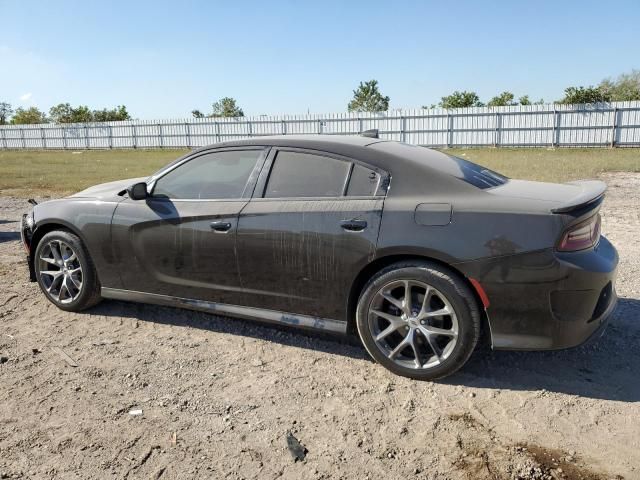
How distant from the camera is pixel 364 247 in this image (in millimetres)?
3373

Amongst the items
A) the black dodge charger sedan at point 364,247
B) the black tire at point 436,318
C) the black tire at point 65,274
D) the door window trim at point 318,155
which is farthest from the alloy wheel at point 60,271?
the black tire at point 436,318

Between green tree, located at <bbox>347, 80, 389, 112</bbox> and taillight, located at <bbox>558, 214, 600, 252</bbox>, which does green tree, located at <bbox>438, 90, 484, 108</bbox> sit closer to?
green tree, located at <bbox>347, 80, 389, 112</bbox>

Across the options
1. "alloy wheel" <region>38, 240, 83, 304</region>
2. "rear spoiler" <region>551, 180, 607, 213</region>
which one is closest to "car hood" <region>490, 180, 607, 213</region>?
"rear spoiler" <region>551, 180, 607, 213</region>

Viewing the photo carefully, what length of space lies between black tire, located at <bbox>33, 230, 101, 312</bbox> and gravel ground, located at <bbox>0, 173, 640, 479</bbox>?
0.24m

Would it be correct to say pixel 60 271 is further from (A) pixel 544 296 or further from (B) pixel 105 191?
(A) pixel 544 296

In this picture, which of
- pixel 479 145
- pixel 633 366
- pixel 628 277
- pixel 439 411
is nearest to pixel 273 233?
pixel 439 411

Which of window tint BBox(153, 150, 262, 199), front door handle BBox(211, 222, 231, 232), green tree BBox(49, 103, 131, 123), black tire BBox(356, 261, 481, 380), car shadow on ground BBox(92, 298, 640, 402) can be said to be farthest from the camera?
green tree BBox(49, 103, 131, 123)

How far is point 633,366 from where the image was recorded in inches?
138

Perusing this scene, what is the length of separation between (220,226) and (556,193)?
7.53ft

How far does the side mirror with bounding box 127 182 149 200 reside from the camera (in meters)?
4.12

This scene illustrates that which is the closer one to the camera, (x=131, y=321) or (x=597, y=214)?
(x=597, y=214)

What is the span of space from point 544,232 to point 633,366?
1.29 m

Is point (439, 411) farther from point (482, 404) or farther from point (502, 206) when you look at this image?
point (502, 206)

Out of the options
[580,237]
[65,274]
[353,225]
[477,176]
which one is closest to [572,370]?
[580,237]
